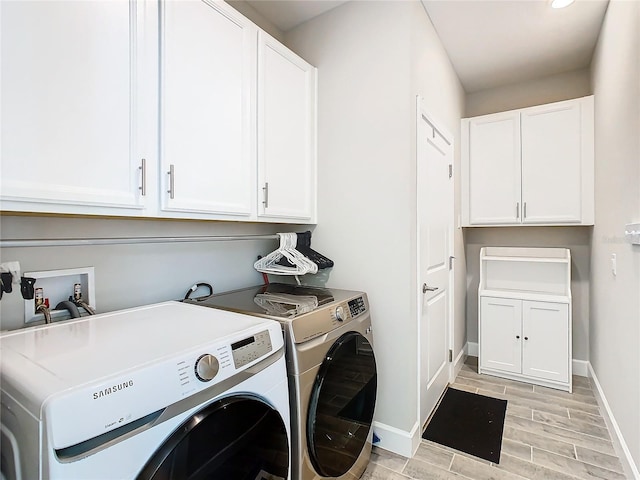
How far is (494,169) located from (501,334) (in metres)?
1.49

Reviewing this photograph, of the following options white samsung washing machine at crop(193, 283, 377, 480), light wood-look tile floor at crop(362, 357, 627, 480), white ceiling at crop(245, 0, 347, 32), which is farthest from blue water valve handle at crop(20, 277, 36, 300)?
white ceiling at crop(245, 0, 347, 32)

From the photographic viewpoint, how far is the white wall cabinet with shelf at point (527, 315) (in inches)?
108

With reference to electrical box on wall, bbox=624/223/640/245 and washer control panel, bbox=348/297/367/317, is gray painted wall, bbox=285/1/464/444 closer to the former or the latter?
washer control panel, bbox=348/297/367/317

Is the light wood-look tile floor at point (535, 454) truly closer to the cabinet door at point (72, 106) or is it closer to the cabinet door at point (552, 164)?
the cabinet door at point (552, 164)

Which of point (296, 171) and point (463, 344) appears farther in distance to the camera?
point (463, 344)

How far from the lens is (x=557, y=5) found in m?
2.10

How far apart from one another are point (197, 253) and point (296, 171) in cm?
75

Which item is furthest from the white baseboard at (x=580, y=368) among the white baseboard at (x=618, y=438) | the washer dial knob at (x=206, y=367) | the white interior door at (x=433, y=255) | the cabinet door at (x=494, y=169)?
the washer dial knob at (x=206, y=367)

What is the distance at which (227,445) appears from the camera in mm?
917

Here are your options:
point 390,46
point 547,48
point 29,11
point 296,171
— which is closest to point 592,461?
point 296,171

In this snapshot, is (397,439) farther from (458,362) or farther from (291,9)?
(291,9)

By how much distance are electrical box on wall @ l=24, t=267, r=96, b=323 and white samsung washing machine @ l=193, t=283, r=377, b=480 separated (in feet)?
1.60

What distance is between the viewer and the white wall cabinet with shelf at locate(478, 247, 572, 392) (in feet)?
8.96

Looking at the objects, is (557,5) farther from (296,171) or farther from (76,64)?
(76,64)
